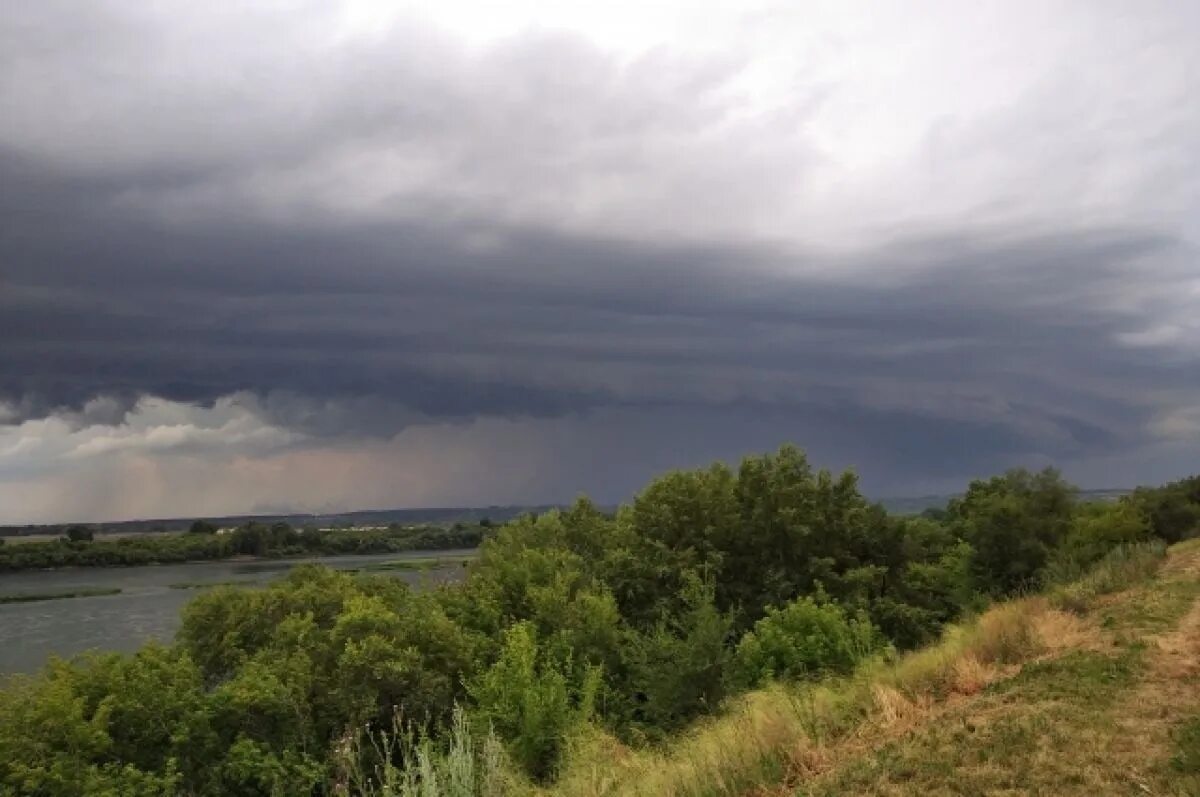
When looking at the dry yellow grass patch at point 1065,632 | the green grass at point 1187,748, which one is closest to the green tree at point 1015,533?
the dry yellow grass patch at point 1065,632

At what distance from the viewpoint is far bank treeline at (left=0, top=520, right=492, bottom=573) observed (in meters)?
132

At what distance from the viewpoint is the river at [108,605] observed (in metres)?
63.0

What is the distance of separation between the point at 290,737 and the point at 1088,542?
4609 cm

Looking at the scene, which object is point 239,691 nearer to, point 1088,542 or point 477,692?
point 477,692

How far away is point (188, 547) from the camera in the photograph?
5290 inches

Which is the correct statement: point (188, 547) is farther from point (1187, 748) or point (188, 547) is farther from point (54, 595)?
point (1187, 748)

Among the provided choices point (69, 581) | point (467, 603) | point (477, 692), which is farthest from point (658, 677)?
point (69, 581)

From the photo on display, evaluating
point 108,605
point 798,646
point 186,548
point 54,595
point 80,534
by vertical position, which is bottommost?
point 108,605

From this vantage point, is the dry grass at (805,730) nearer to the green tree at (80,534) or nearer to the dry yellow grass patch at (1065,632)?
the dry yellow grass patch at (1065,632)

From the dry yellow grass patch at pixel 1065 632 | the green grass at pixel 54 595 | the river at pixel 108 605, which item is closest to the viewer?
the dry yellow grass patch at pixel 1065 632

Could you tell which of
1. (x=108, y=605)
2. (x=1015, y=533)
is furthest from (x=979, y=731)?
(x=108, y=605)

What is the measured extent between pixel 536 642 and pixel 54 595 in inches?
3371

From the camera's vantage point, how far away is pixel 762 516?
43.8 meters

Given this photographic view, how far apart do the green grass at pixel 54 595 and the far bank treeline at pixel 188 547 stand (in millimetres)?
33084
